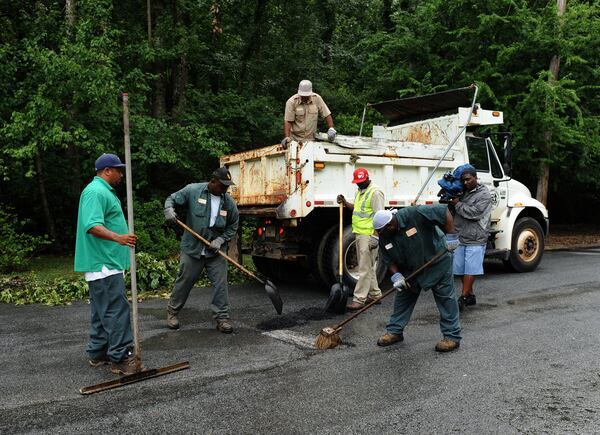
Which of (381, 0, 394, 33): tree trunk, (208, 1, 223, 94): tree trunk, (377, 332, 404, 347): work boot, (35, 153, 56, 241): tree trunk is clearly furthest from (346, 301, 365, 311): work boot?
(381, 0, 394, 33): tree trunk

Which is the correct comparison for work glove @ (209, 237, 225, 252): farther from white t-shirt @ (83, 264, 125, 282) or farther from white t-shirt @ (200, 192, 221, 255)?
white t-shirt @ (83, 264, 125, 282)

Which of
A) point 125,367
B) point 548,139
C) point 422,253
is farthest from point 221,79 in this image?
point 125,367

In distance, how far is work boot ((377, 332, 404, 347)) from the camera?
214 inches

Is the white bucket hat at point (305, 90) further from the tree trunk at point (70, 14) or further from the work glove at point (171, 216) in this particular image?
the tree trunk at point (70, 14)

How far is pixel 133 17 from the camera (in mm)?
14336

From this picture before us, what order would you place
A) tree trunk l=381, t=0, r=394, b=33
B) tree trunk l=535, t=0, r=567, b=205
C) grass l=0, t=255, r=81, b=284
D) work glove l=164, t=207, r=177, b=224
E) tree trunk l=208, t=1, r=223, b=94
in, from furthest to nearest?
tree trunk l=381, t=0, r=394, b=33 < tree trunk l=208, t=1, r=223, b=94 < tree trunk l=535, t=0, r=567, b=205 < grass l=0, t=255, r=81, b=284 < work glove l=164, t=207, r=177, b=224

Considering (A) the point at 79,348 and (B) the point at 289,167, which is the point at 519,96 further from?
(A) the point at 79,348

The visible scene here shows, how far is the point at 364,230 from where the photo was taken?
719 cm

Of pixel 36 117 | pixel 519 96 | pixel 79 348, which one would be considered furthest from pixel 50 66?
pixel 519 96

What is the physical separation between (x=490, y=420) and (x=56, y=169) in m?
12.0

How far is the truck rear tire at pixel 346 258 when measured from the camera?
7820mm

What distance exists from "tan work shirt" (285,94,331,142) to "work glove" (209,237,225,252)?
9.64 ft

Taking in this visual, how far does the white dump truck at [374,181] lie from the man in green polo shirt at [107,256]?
312cm

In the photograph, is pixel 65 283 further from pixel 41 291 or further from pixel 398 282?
pixel 398 282
